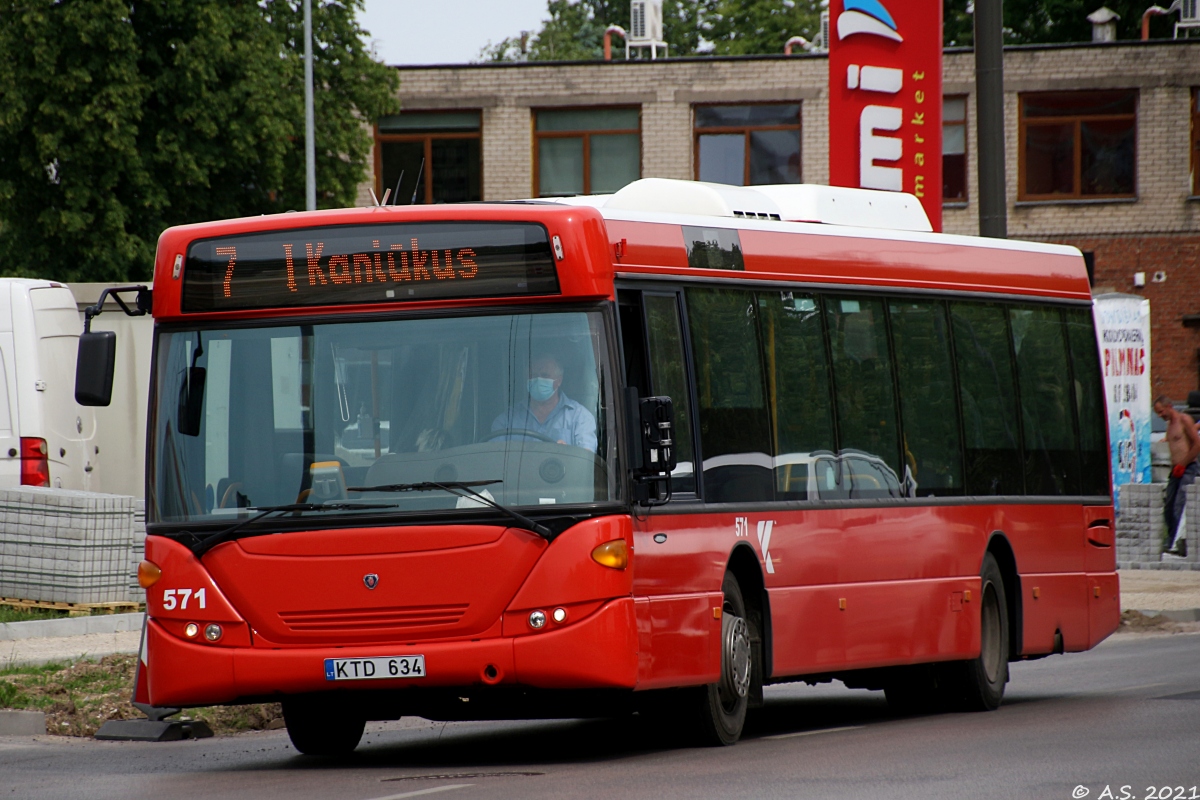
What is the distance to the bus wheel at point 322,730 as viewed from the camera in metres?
11.2

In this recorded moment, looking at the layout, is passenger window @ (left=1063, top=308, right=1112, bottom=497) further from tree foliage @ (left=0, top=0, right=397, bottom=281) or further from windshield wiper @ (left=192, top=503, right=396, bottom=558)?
tree foliage @ (left=0, top=0, right=397, bottom=281)

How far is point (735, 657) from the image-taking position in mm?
10883

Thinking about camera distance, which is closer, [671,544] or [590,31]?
[671,544]

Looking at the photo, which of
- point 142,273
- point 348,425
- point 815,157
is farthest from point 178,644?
point 815,157

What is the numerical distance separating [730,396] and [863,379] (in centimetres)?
154

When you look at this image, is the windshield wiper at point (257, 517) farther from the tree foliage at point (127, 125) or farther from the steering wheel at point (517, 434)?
the tree foliage at point (127, 125)

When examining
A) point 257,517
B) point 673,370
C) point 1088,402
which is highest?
point 673,370

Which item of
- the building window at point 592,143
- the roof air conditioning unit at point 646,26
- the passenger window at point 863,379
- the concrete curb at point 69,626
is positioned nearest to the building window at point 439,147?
the building window at point 592,143

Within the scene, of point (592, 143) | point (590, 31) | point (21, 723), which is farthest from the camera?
point (590, 31)

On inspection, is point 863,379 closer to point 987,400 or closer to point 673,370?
point 987,400

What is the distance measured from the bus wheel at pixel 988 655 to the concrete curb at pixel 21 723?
5.67 meters

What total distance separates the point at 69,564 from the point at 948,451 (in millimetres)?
7870

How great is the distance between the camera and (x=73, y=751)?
38.7ft

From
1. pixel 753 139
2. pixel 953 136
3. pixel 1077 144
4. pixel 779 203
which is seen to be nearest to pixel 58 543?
pixel 779 203
